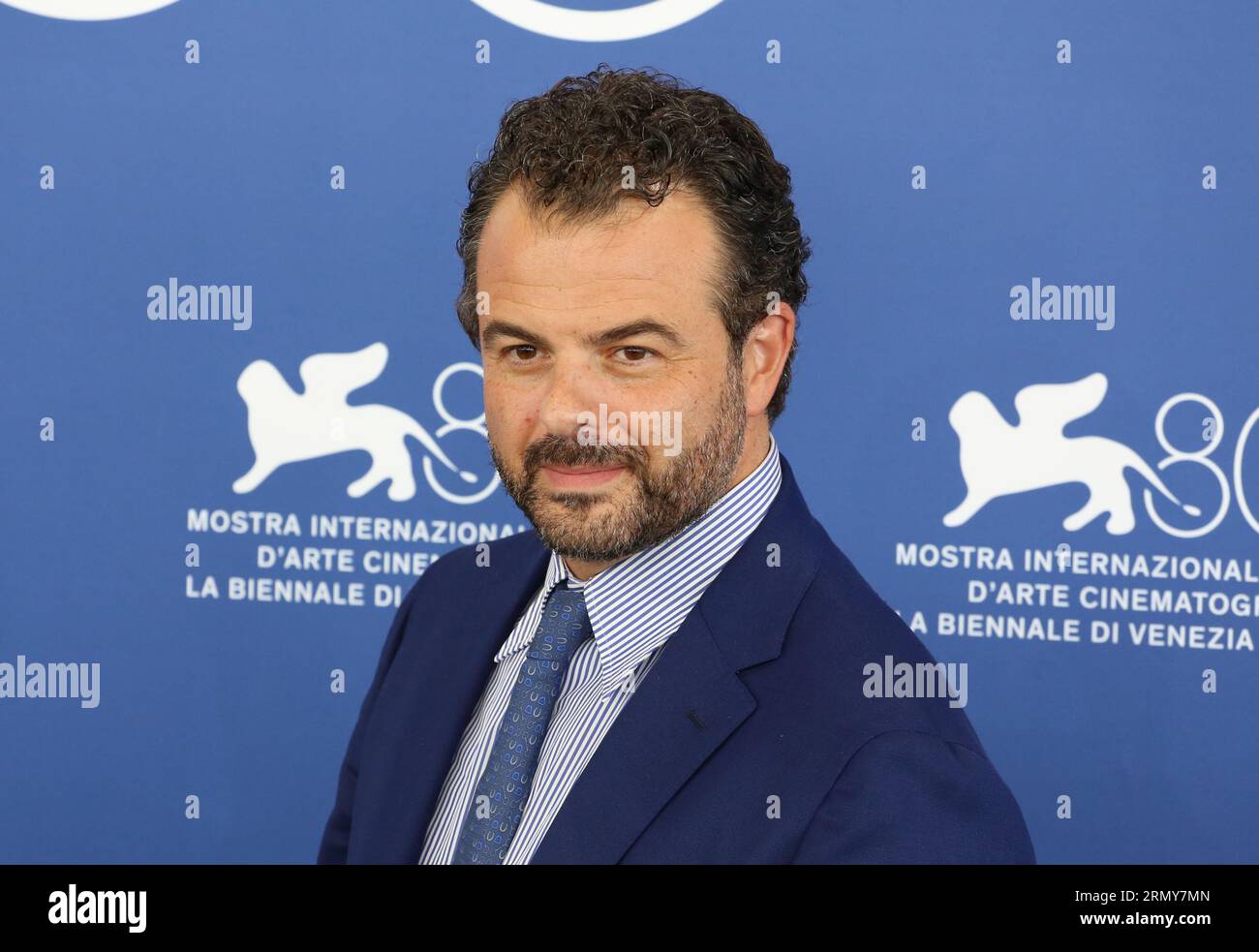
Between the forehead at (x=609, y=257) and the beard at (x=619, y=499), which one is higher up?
→ the forehead at (x=609, y=257)

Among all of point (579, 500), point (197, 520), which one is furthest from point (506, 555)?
point (197, 520)

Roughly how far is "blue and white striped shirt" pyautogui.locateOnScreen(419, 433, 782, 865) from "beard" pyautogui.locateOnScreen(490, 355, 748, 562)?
30mm

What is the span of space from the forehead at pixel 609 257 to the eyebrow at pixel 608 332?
0.03 metres

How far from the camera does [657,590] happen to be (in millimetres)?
1609

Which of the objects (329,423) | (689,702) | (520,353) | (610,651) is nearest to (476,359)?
(329,423)

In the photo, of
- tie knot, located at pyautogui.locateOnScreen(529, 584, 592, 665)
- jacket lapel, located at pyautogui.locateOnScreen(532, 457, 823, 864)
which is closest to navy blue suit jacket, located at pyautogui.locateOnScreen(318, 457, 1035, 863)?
jacket lapel, located at pyautogui.locateOnScreen(532, 457, 823, 864)

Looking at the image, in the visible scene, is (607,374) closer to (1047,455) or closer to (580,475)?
(580,475)

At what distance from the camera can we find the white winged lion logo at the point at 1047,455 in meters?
2.66

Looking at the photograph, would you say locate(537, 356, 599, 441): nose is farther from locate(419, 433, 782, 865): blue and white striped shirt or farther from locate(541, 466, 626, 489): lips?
locate(419, 433, 782, 865): blue and white striped shirt

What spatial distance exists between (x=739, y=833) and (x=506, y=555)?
2.24ft

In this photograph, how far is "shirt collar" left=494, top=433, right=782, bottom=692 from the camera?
62.7 inches

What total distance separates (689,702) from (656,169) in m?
0.63

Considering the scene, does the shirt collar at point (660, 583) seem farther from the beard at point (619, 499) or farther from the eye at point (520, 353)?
the eye at point (520, 353)

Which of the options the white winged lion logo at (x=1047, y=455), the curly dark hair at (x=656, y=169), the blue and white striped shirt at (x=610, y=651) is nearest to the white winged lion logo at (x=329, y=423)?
the white winged lion logo at (x=1047, y=455)
